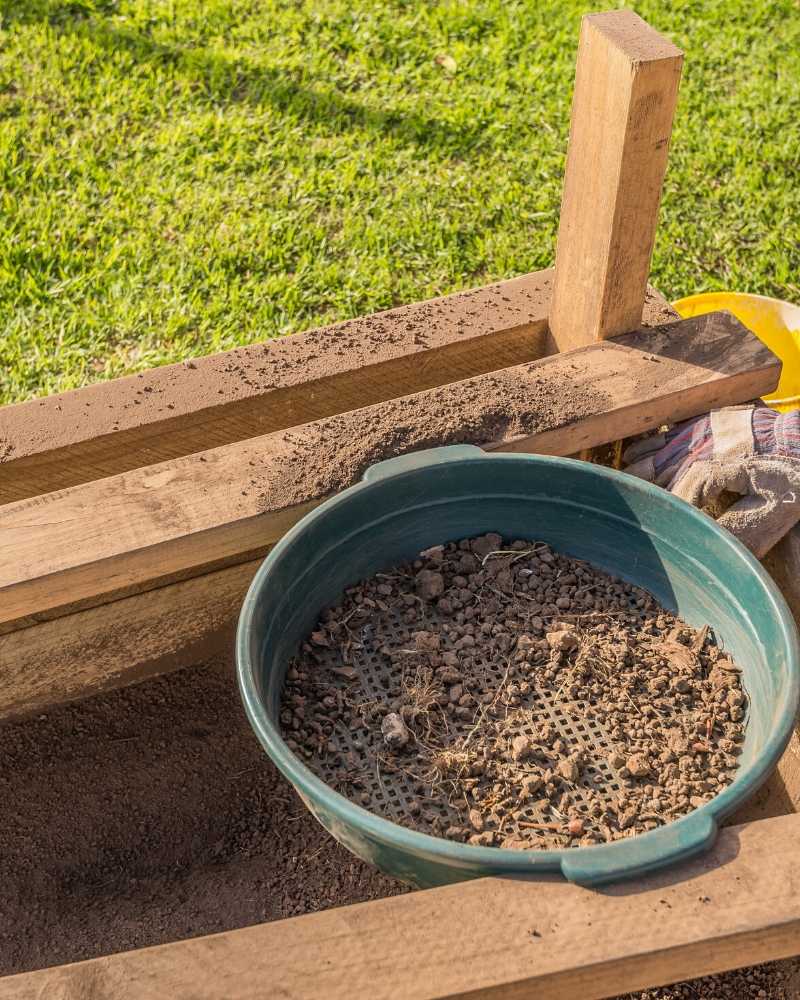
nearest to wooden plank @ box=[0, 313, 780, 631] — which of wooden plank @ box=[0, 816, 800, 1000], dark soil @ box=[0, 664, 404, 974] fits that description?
dark soil @ box=[0, 664, 404, 974]

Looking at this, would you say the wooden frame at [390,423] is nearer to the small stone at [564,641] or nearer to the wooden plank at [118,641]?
the wooden plank at [118,641]

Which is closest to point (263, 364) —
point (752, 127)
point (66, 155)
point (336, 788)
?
point (336, 788)

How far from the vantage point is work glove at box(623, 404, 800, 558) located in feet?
6.67

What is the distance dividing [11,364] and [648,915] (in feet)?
8.12

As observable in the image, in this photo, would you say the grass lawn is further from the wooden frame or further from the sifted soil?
the sifted soil

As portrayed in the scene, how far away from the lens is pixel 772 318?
3.14 m

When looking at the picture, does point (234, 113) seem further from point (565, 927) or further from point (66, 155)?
point (565, 927)

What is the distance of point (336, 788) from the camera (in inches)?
69.7

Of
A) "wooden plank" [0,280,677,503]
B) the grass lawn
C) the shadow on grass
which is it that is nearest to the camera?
"wooden plank" [0,280,677,503]

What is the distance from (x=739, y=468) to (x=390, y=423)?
64 cm

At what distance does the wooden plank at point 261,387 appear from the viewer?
213 cm

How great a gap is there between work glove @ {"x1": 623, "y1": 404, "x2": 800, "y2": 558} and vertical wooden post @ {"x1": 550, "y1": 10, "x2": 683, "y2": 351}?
0.86 ft

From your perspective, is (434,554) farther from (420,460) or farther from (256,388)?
(256,388)

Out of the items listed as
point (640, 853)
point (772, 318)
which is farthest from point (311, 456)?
point (772, 318)
